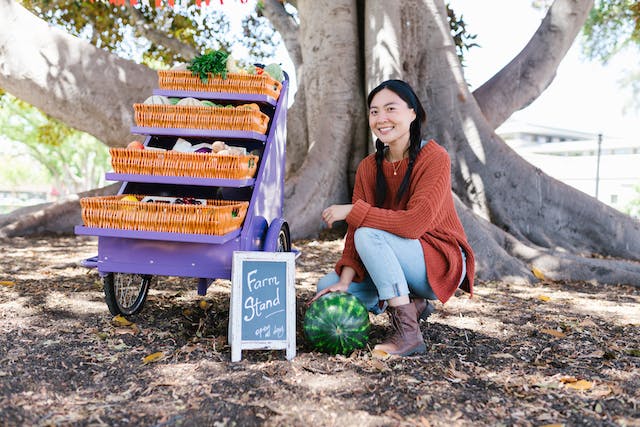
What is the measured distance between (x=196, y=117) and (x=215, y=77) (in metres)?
0.37

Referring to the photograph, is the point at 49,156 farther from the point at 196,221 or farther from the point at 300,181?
the point at 196,221

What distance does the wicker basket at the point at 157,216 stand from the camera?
2.87m

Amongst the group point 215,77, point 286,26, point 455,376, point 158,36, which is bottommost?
point 455,376

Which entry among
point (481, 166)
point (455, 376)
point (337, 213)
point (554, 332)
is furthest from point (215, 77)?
point (481, 166)

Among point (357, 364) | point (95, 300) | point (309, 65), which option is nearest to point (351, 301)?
point (357, 364)

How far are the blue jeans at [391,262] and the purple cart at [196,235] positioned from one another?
703mm

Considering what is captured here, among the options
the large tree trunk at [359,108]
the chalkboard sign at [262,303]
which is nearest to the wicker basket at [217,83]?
the chalkboard sign at [262,303]

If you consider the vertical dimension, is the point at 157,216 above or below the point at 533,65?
below

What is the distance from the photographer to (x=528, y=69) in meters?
7.84

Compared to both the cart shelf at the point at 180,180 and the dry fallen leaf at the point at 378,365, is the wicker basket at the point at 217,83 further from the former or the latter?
the dry fallen leaf at the point at 378,365

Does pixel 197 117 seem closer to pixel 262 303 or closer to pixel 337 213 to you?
pixel 337 213

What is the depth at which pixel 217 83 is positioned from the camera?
360 centimetres

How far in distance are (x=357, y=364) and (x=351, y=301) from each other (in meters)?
0.32

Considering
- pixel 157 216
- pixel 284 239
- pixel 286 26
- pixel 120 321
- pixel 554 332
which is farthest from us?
pixel 286 26
